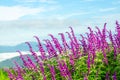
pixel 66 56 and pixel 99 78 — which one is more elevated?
pixel 66 56

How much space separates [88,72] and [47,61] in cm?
189

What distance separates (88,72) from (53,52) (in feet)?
5.38

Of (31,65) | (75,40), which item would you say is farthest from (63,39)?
(31,65)

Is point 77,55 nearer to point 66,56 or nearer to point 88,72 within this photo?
point 66,56

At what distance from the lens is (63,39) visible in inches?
448

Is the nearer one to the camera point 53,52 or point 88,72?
point 88,72

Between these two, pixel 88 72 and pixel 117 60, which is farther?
pixel 117 60

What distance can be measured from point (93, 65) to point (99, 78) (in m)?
0.34

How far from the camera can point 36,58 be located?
11391mm

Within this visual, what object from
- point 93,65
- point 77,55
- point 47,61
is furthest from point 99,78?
point 47,61

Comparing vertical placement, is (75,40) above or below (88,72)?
above

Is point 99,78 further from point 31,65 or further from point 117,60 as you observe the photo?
point 31,65

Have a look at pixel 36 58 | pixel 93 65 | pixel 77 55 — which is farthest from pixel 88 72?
pixel 36 58

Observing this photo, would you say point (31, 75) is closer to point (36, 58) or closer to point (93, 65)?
point (36, 58)
